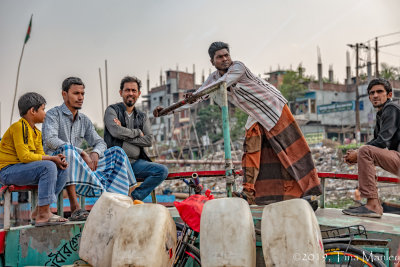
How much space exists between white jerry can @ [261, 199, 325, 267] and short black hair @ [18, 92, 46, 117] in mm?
2063

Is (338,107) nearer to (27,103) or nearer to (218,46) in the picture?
(218,46)

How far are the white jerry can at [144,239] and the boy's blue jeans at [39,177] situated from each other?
0.88 metres

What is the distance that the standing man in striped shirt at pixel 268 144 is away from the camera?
346 cm

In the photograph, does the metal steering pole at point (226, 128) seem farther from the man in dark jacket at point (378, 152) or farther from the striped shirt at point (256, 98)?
the man in dark jacket at point (378, 152)

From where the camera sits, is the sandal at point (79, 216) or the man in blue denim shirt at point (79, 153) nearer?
the sandal at point (79, 216)

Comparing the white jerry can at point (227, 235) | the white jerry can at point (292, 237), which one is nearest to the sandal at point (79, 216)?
the white jerry can at point (227, 235)

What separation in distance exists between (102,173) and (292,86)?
35.1 meters

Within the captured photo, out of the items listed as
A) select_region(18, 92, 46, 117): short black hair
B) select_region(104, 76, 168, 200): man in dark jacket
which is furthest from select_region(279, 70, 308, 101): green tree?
select_region(18, 92, 46, 117): short black hair

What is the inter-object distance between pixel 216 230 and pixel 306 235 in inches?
19.2

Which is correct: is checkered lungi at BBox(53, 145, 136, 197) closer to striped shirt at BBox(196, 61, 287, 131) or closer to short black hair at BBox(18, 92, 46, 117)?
short black hair at BBox(18, 92, 46, 117)

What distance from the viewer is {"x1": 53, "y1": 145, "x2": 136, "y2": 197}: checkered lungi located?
3365 mm

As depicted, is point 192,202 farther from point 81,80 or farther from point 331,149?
point 331,149

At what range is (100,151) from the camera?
382 centimetres

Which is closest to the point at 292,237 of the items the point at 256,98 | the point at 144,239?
the point at 144,239
